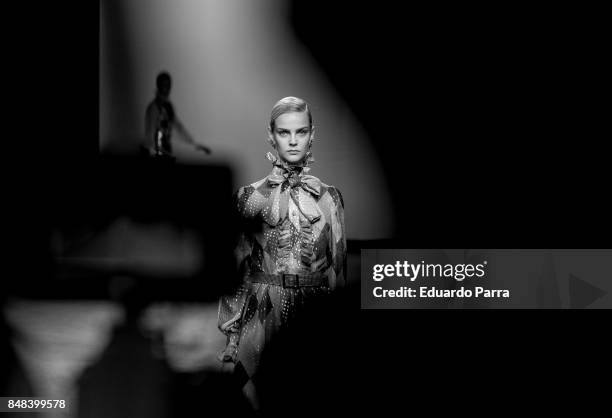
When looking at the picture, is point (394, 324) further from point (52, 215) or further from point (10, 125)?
point (10, 125)

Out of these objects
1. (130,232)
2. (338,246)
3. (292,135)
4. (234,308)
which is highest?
(292,135)

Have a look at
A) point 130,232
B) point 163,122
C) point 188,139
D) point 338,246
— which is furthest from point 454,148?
point 130,232

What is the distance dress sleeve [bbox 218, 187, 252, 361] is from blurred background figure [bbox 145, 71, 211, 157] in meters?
0.66

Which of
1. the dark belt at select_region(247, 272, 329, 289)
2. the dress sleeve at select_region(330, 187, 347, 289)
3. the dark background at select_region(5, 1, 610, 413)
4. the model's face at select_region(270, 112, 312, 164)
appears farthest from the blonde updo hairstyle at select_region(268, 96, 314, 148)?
the dark belt at select_region(247, 272, 329, 289)

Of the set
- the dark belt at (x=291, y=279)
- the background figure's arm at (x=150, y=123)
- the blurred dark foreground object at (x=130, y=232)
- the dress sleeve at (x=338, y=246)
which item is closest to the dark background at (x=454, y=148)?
the blurred dark foreground object at (x=130, y=232)

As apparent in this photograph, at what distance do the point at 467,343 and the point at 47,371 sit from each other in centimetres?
226

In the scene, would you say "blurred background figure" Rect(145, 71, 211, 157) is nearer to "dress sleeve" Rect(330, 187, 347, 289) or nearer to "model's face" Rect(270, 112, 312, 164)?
"model's face" Rect(270, 112, 312, 164)

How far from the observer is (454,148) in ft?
15.9

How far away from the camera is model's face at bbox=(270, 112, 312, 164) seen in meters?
4.30

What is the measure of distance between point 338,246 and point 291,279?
310 mm

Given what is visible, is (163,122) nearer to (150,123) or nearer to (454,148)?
(150,123)

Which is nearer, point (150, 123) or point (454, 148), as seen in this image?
point (150, 123)

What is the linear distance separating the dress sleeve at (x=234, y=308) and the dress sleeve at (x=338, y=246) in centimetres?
42

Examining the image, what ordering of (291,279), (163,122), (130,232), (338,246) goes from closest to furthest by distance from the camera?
1. (291,279)
2. (338,246)
3. (163,122)
4. (130,232)
